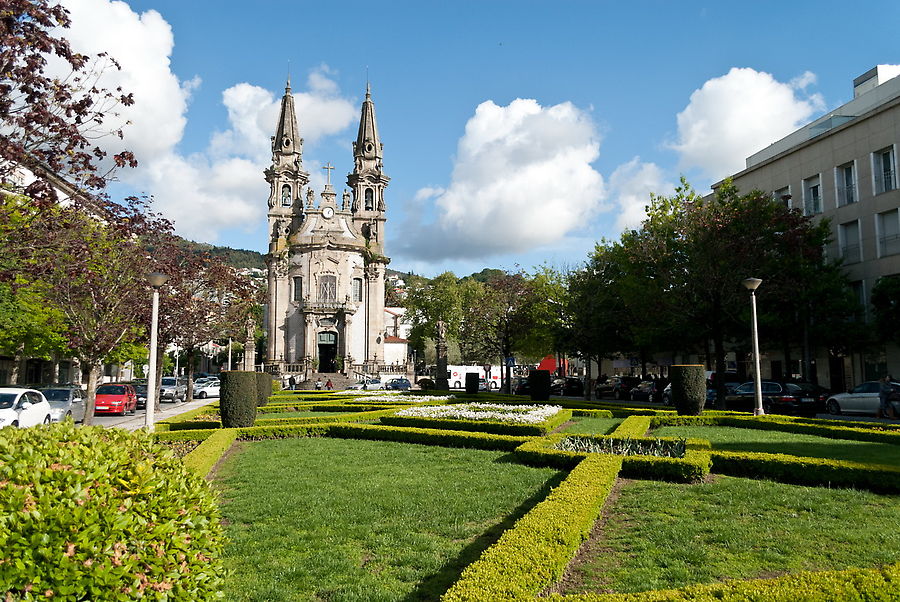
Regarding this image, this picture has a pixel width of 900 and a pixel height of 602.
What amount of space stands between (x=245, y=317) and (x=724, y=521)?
122ft

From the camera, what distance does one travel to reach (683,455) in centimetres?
1070

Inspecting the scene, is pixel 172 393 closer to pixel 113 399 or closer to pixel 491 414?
pixel 113 399

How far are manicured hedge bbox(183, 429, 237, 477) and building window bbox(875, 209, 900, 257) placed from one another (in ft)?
105

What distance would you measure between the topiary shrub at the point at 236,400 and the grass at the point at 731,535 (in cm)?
1087

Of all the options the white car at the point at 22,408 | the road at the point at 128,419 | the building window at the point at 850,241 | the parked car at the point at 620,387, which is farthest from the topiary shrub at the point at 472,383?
the building window at the point at 850,241

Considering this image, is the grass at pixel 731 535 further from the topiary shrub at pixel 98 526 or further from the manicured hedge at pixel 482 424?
the manicured hedge at pixel 482 424

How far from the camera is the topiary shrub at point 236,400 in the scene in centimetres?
1653

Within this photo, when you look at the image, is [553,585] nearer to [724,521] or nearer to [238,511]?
[724,521]

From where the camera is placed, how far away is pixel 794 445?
1357 centimetres

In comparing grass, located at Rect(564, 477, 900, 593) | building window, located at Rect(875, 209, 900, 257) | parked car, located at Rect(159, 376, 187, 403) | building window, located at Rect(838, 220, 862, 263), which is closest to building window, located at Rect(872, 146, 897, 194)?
building window, located at Rect(875, 209, 900, 257)

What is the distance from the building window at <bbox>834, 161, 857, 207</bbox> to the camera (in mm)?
33750

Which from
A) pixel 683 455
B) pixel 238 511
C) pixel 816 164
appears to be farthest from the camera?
pixel 816 164

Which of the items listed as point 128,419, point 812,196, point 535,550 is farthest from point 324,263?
point 535,550

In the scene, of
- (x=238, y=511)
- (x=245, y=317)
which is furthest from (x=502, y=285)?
(x=238, y=511)
